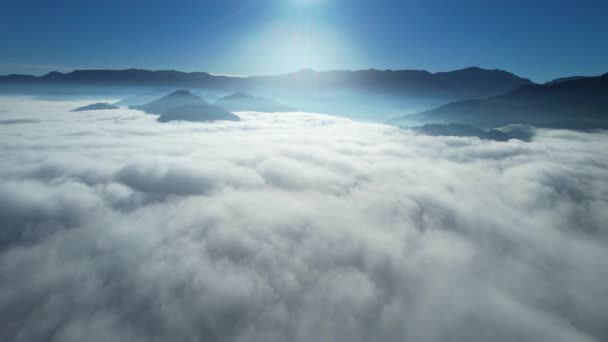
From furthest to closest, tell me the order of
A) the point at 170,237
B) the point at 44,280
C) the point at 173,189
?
1. the point at 173,189
2. the point at 170,237
3. the point at 44,280

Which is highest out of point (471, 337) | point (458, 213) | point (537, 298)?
point (458, 213)

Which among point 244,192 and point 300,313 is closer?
point 300,313

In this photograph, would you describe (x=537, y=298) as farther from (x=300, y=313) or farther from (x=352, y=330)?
(x=300, y=313)

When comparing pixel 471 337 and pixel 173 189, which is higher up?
pixel 173 189

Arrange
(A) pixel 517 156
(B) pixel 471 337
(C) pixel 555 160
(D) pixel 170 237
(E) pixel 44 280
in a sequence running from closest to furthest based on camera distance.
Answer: (E) pixel 44 280 < (B) pixel 471 337 < (D) pixel 170 237 < (C) pixel 555 160 < (A) pixel 517 156

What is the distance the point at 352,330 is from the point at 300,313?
5673 mm

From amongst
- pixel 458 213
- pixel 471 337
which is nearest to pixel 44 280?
pixel 471 337

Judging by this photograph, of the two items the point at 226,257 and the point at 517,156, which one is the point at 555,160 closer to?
the point at 517,156

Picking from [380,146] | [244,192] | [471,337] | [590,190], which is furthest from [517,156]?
[244,192]

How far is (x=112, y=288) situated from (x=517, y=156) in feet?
476

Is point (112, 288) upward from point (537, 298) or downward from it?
upward

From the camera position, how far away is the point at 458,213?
52781 millimetres

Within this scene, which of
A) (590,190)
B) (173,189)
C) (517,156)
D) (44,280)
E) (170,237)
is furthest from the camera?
(517,156)

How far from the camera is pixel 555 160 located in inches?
3932
